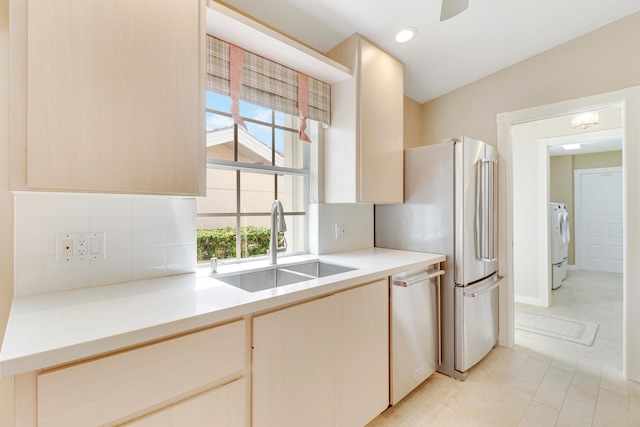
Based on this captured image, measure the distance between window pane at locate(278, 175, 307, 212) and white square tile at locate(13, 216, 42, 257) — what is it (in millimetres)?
1328

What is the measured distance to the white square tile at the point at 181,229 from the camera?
57.3 inches

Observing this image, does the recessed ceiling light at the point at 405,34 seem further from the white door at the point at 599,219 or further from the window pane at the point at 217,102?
the white door at the point at 599,219

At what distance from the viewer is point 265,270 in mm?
1762

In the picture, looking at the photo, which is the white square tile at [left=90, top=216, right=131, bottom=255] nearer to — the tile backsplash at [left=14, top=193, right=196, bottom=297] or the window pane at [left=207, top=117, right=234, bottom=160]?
the tile backsplash at [left=14, top=193, right=196, bottom=297]

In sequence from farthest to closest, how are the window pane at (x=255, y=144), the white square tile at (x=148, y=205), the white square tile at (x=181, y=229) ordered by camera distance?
the window pane at (x=255, y=144), the white square tile at (x=181, y=229), the white square tile at (x=148, y=205)

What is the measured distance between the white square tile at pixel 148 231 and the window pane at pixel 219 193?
28cm

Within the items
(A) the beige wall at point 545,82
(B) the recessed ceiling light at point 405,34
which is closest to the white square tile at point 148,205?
(B) the recessed ceiling light at point 405,34

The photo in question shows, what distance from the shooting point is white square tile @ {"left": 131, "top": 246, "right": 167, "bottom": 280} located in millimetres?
1348

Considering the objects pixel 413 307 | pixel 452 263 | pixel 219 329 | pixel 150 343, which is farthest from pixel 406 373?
pixel 150 343

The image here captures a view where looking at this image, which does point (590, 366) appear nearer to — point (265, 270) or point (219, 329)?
point (265, 270)

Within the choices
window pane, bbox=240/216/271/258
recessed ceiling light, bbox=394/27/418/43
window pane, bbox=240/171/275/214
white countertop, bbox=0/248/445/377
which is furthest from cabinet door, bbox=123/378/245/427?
recessed ceiling light, bbox=394/27/418/43

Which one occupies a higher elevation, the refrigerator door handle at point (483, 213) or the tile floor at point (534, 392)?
the refrigerator door handle at point (483, 213)

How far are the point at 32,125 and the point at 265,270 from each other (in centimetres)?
120

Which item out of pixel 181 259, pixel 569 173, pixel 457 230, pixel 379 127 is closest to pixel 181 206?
pixel 181 259
